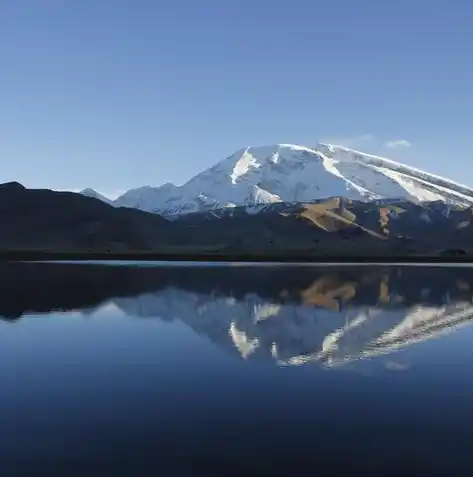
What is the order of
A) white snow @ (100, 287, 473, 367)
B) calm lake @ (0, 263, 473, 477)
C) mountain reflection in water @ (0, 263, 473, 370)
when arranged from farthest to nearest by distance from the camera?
mountain reflection in water @ (0, 263, 473, 370)
white snow @ (100, 287, 473, 367)
calm lake @ (0, 263, 473, 477)

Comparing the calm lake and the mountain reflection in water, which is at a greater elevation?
the mountain reflection in water

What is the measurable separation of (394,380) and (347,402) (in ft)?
13.0

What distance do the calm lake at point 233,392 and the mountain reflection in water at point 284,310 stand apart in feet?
0.77

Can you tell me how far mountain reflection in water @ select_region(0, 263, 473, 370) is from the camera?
30797 mm

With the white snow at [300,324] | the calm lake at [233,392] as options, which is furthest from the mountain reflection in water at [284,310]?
the calm lake at [233,392]

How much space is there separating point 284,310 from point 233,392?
2533 centimetres

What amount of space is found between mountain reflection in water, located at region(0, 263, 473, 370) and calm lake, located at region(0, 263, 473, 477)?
0.23 m

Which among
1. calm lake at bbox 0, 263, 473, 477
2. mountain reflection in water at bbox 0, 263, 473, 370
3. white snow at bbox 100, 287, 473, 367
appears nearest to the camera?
calm lake at bbox 0, 263, 473, 477

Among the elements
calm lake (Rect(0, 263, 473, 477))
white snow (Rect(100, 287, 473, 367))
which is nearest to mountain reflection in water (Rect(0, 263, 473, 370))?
white snow (Rect(100, 287, 473, 367))

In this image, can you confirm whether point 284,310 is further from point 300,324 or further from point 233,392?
point 233,392

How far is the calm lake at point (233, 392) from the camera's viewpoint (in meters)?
14.4

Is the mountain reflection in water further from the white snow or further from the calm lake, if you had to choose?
the calm lake

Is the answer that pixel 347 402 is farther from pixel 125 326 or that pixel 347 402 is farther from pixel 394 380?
pixel 125 326

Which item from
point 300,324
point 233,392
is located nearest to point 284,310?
point 300,324
